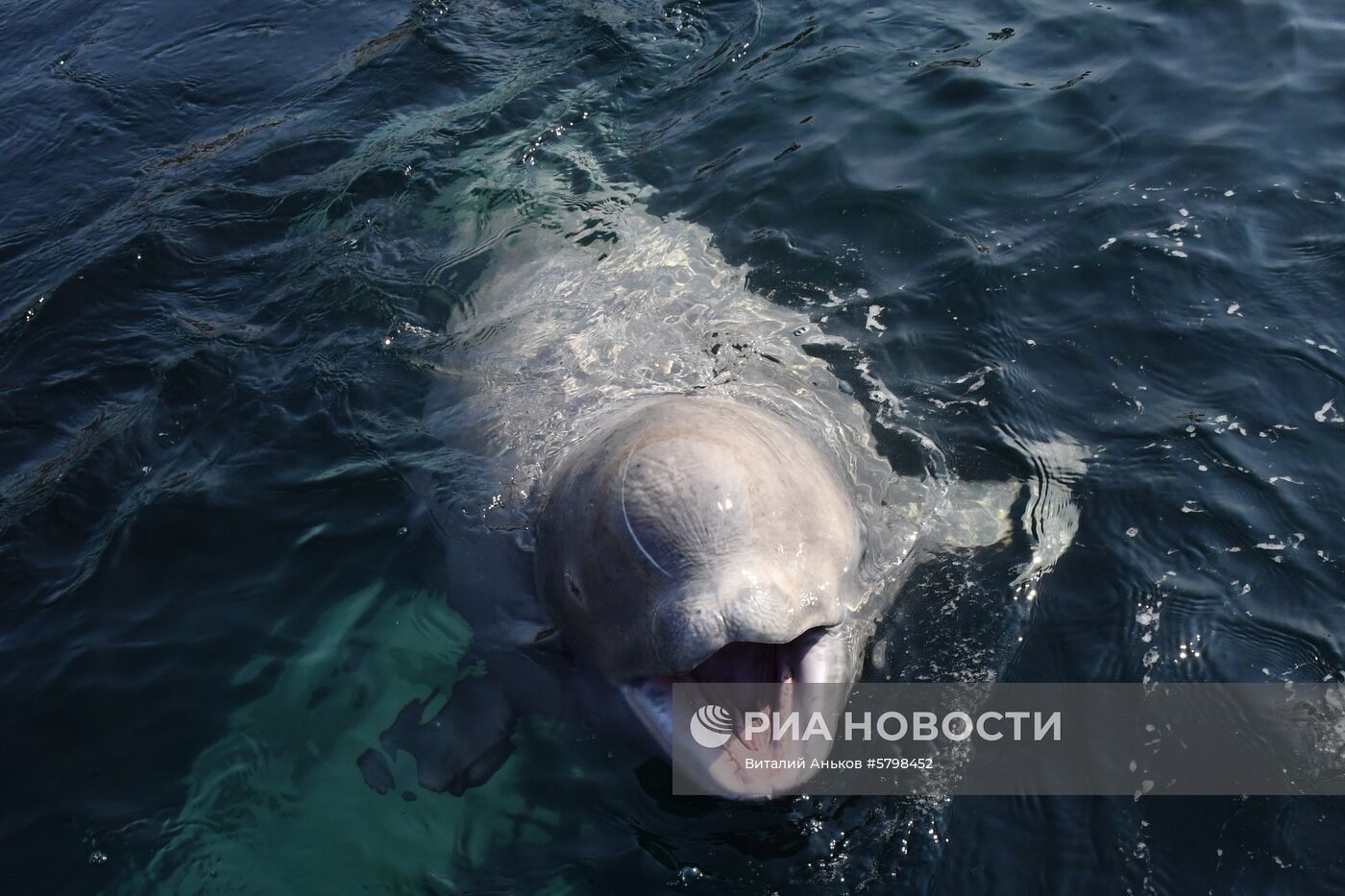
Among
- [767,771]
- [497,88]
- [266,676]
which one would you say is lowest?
[266,676]

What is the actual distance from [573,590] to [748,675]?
908 millimetres

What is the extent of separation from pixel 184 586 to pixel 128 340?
2.53 metres

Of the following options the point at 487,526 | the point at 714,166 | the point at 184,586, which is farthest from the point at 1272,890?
the point at 714,166

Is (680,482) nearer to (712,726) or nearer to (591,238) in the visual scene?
(712,726)

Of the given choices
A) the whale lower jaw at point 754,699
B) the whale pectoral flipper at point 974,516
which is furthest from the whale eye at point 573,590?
the whale pectoral flipper at point 974,516

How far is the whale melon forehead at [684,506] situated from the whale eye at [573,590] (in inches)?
20.3

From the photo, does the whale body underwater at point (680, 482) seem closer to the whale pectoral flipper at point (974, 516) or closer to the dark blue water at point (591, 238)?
the whale pectoral flipper at point (974, 516)

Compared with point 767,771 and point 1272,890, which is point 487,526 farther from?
point 1272,890

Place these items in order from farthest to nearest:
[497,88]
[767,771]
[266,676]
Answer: [497,88] < [266,676] < [767,771]

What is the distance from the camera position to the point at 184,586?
20.2ft

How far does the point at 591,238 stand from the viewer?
26.3 feet

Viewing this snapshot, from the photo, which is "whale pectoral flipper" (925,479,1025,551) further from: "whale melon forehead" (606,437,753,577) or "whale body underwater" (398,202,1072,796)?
"whale melon forehead" (606,437,753,577)

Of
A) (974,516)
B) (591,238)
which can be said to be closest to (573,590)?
(974,516)

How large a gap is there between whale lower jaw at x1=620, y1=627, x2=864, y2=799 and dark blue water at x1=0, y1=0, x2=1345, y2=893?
0.41 metres
